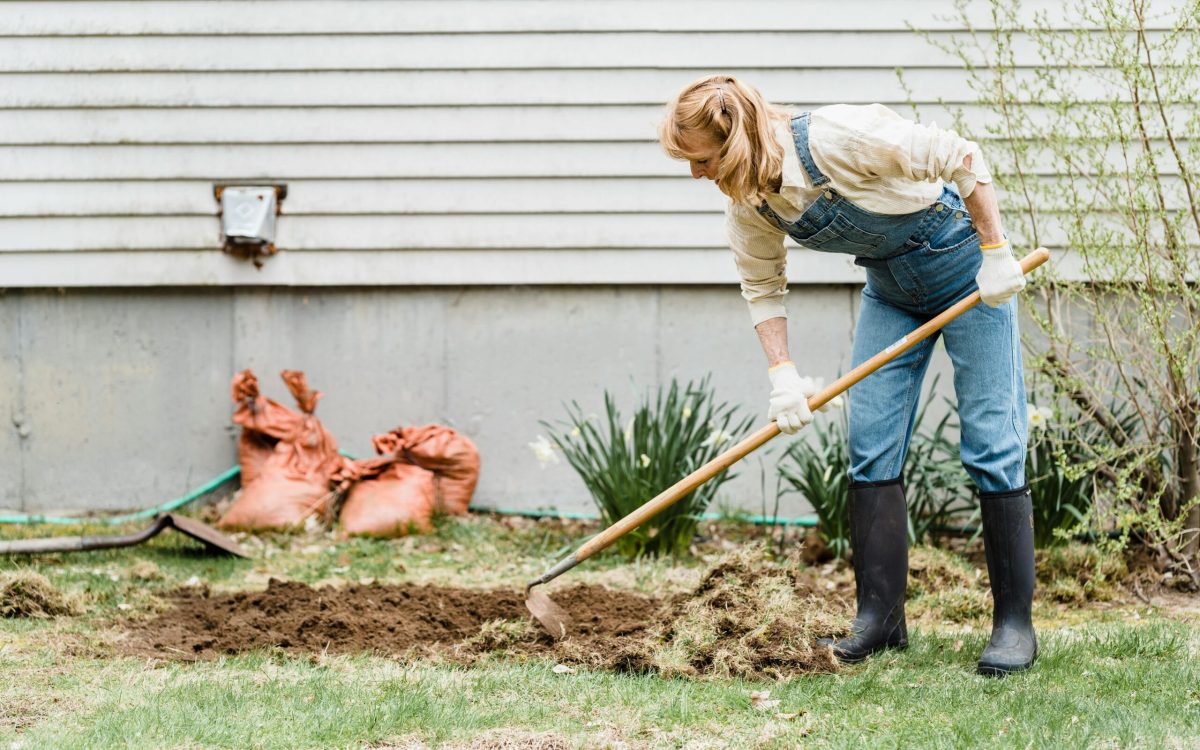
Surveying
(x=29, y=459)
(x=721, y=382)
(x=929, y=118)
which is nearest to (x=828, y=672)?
(x=721, y=382)

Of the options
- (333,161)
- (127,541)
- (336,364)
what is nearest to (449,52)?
(333,161)

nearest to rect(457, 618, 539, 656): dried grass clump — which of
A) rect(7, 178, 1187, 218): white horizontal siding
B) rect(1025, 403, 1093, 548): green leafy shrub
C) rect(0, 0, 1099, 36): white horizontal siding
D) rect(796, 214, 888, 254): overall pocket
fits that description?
rect(796, 214, 888, 254): overall pocket

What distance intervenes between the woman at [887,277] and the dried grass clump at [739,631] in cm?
13

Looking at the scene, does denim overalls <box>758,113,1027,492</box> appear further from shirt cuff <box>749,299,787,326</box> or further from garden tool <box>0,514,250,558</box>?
garden tool <box>0,514,250,558</box>

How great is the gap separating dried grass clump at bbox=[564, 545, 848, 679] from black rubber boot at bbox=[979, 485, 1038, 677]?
1.43ft

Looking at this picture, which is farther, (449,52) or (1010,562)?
(449,52)

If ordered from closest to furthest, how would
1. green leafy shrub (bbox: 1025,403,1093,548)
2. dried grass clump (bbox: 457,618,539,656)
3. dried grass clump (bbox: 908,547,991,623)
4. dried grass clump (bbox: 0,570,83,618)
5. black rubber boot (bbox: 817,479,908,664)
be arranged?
black rubber boot (bbox: 817,479,908,664) < dried grass clump (bbox: 457,618,539,656) < dried grass clump (bbox: 0,570,83,618) < dried grass clump (bbox: 908,547,991,623) < green leafy shrub (bbox: 1025,403,1093,548)

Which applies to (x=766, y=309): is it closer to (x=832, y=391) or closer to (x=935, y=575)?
(x=832, y=391)

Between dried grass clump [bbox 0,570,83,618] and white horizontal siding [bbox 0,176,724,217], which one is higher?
white horizontal siding [bbox 0,176,724,217]

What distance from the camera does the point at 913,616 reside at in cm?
393

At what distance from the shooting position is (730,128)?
9.10ft

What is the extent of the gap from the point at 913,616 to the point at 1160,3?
11.3 ft

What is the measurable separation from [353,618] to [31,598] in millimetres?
1139

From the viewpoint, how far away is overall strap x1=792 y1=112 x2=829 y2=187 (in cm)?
285
